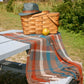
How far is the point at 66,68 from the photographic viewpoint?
2.81 m

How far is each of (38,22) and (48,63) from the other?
2.50ft

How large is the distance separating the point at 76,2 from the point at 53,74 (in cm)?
639

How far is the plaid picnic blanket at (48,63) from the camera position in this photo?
2480 mm

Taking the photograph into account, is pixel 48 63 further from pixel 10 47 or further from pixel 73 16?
pixel 73 16

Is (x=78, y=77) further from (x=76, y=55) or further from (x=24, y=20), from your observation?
(x=76, y=55)

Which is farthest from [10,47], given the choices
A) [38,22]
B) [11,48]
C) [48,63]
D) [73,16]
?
[73,16]

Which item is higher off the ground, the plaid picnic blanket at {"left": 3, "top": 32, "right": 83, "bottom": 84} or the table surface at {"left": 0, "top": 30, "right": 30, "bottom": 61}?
the table surface at {"left": 0, "top": 30, "right": 30, "bottom": 61}

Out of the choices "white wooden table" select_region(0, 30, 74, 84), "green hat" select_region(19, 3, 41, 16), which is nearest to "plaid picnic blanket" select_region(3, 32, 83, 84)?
"white wooden table" select_region(0, 30, 74, 84)

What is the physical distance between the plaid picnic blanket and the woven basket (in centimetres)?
12

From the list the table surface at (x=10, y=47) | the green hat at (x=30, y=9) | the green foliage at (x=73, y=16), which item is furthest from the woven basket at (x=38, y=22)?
the green foliage at (x=73, y=16)

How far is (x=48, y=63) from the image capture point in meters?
2.77

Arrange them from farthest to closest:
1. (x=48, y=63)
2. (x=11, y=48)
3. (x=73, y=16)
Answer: (x=73, y=16), (x=48, y=63), (x=11, y=48)

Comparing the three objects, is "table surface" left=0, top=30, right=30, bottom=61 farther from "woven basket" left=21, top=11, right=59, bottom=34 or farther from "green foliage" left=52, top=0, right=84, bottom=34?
"green foliage" left=52, top=0, right=84, bottom=34

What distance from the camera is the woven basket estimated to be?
3016 millimetres
